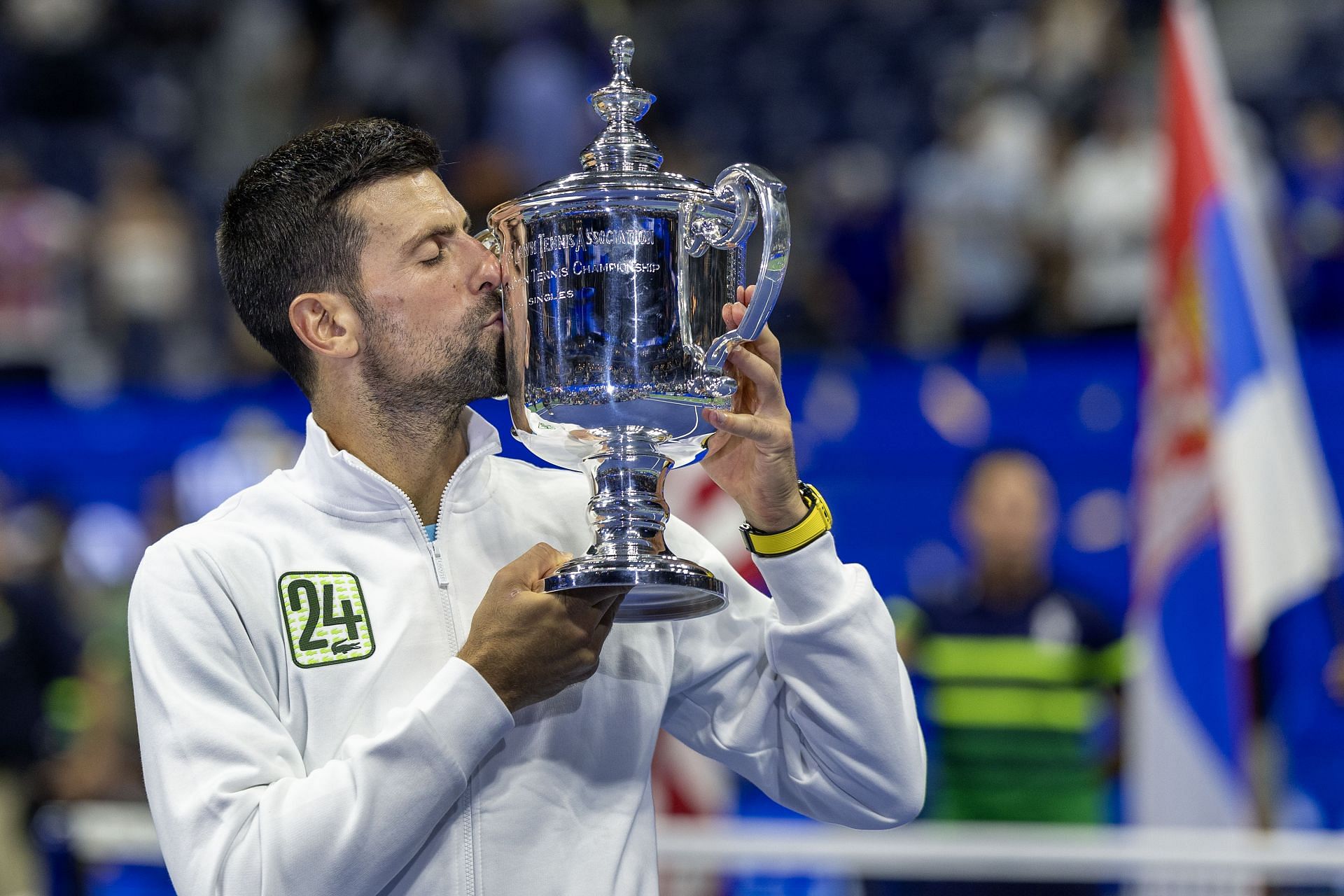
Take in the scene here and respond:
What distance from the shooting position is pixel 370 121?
6.62ft

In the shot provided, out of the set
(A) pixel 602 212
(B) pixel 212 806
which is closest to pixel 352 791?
(B) pixel 212 806

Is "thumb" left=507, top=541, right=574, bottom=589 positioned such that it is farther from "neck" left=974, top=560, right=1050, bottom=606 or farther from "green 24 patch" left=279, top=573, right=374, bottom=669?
"neck" left=974, top=560, right=1050, bottom=606

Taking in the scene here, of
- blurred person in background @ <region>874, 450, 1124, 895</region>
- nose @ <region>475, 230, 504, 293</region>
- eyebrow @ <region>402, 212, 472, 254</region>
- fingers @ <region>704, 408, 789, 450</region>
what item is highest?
eyebrow @ <region>402, 212, 472, 254</region>

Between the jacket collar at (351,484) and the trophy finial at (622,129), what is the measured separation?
40 centimetres

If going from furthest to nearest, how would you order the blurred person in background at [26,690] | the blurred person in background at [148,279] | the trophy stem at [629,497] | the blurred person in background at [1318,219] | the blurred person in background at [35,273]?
the blurred person in background at [35,273] → the blurred person in background at [148,279] → the blurred person in background at [1318,219] → the blurred person in background at [26,690] → the trophy stem at [629,497]

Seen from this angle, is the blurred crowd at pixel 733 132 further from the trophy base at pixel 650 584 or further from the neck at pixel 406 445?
the trophy base at pixel 650 584

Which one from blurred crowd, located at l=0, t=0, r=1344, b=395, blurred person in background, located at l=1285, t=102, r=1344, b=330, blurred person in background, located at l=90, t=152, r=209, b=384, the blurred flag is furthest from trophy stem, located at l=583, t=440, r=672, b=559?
blurred person in background, located at l=90, t=152, r=209, b=384

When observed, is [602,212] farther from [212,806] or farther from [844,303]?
Answer: [844,303]

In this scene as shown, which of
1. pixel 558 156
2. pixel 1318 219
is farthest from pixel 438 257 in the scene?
pixel 558 156

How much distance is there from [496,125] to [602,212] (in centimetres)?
708

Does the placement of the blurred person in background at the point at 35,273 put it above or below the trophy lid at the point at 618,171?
above

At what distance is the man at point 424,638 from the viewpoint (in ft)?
5.71

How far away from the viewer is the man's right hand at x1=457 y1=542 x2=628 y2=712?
69.3 inches

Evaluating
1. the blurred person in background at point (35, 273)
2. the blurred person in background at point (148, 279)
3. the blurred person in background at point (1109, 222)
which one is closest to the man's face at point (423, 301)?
the blurred person in background at point (1109, 222)
